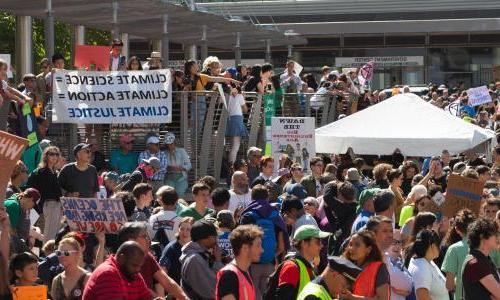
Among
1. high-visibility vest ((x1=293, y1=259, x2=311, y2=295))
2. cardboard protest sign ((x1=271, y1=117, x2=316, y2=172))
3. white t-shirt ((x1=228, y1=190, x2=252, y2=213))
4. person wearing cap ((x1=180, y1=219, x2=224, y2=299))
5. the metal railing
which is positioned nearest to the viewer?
high-visibility vest ((x1=293, y1=259, x2=311, y2=295))

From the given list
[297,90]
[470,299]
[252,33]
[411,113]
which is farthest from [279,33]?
[470,299]

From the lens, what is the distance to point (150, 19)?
27.8 meters

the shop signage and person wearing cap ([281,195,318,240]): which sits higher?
the shop signage

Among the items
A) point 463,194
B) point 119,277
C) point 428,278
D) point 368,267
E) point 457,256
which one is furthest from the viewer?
point 463,194

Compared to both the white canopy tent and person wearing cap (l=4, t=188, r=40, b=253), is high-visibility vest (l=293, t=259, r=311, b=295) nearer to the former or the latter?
person wearing cap (l=4, t=188, r=40, b=253)

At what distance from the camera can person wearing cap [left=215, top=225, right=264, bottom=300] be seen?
929 cm

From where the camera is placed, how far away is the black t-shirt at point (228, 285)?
9273mm

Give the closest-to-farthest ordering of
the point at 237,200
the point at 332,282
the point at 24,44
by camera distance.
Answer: the point at 332,282 < the point at 237,200 < the point at 24,44

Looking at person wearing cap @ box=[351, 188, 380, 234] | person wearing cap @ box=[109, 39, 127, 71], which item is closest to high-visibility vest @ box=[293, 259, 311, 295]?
person wearing cap @ box=[351, 188, 380, 234]

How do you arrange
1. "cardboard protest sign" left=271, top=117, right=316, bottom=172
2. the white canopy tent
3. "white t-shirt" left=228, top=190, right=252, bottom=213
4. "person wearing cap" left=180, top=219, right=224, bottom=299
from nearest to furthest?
"person wearing cap" left=180, top=219, right=224, bottom=299 → "white t-shirt" left=228, top=190, right=252, bottom=213 → "cardboard protest sign" left=271, top=117, right=316, bottom=172 → the white canopy tent

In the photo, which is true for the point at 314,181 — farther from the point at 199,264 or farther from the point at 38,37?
the point at 38,37

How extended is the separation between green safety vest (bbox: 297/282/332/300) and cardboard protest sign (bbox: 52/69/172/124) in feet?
35.1

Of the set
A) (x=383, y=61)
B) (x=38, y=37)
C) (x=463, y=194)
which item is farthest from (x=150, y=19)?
(x=383, y=61)

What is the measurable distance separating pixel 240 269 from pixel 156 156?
970cm
